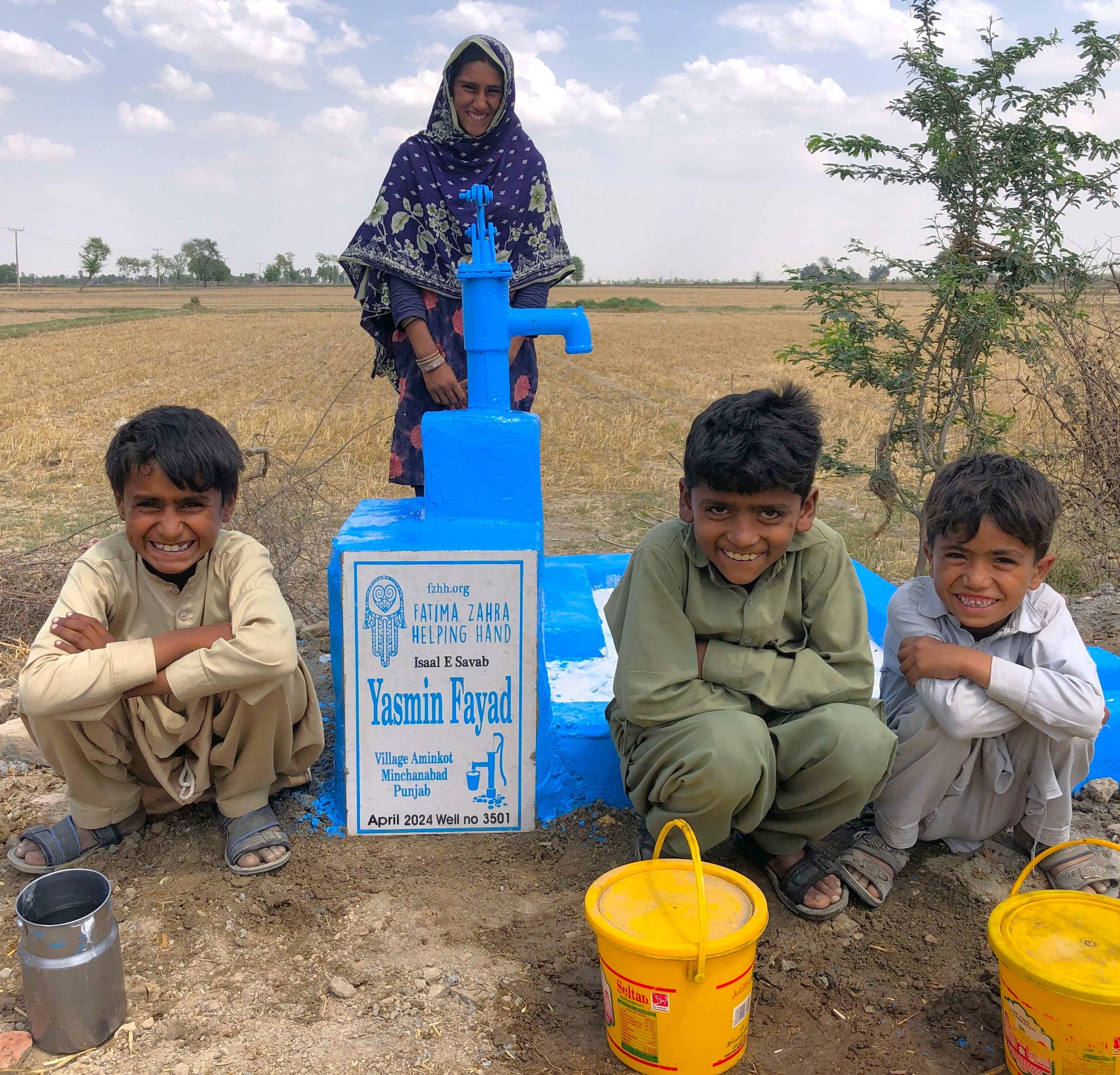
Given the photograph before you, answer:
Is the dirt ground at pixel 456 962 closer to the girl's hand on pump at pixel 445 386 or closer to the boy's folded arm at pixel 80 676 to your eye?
the boy's folded arm at pixel 80 676

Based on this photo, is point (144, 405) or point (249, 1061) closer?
point (249, 1061)

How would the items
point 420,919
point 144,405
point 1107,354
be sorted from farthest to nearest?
point 144,405
point 1107,354
point 420,919

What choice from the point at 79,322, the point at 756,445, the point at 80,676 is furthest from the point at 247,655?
the point at 79,322

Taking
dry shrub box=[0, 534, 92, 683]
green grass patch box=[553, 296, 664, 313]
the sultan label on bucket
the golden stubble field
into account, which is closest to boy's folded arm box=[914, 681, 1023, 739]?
the sultan label on bucket

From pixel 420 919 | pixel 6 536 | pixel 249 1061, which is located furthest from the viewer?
pixel 6 536

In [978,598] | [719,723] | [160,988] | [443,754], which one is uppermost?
[978,598]

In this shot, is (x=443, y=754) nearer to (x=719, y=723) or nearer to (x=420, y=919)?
(x=420, y=919)

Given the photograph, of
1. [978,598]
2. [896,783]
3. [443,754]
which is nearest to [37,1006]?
[443,754]

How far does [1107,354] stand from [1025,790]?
8.85 feet

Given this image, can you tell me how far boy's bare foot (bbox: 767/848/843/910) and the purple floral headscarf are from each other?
1.98 metres

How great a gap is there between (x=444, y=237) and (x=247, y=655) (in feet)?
5.48

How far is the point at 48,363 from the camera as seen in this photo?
17.8 meters

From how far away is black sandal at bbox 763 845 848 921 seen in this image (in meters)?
2.27

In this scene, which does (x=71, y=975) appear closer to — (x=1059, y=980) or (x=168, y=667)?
(x=168, y=667)
